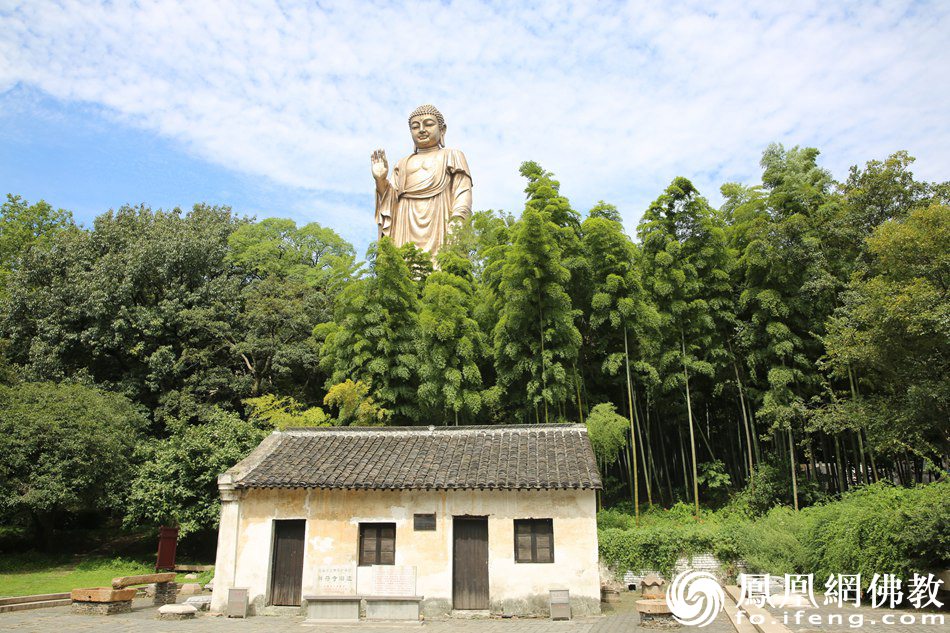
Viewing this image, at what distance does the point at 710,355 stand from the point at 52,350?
20610mm

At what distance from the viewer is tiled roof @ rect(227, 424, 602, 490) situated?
1154cm

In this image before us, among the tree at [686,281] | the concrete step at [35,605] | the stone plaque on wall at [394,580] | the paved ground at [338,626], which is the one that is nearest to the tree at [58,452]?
the concrete step at [35,605]

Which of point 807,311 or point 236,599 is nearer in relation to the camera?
point 236,599

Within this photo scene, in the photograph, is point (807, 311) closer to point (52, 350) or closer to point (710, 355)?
point (710, 355)

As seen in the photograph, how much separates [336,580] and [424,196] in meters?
16.2

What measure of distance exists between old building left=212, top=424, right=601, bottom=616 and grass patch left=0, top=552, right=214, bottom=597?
4.84m

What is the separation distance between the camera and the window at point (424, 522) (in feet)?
38.1

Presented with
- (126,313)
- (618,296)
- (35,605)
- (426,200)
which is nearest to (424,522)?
(618,296)

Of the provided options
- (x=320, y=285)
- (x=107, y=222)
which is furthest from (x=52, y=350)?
(x=320, y=285)

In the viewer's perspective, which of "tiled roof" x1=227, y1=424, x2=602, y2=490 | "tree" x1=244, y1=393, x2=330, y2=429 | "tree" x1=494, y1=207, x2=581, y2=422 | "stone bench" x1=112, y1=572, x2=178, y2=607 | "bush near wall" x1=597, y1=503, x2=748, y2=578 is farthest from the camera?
"tree" x1=244, y1=393, x2=330, y2=429

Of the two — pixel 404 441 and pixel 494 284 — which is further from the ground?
pixel 494 284

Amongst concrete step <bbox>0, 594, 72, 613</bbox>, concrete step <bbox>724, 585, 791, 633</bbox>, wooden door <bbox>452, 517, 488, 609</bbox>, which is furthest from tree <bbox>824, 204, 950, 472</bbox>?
concrete step <bbox>0, 594, 72, 613</bbox>

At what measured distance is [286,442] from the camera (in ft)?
44.9

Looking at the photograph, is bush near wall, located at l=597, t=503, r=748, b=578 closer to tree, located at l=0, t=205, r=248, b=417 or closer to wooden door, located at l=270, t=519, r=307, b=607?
wooden door, located at l=270, t=519, r=307, b=607
